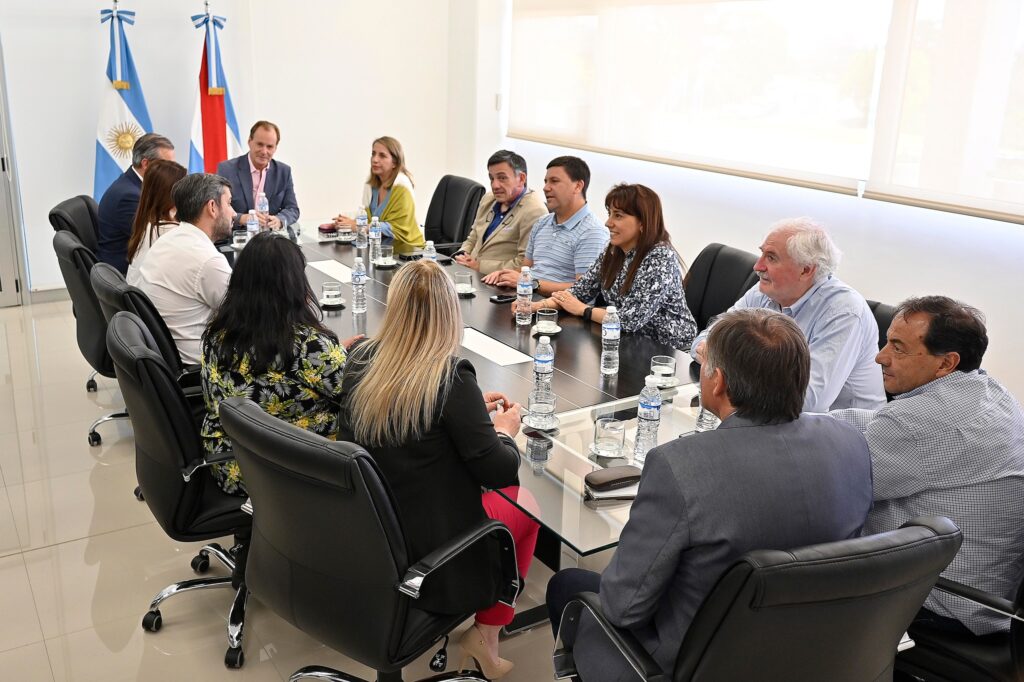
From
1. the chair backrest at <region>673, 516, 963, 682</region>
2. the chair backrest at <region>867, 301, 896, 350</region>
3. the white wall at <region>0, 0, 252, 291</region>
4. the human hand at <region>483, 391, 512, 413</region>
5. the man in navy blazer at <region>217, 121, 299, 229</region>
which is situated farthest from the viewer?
the white wall at <region>0, 0, 252, 291</region>

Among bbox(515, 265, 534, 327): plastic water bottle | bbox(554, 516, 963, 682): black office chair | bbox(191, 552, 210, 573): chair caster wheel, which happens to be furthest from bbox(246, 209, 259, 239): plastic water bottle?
bbox(554, 516, 963, 682): black office chair

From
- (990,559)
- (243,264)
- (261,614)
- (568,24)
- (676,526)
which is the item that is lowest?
(261,614)

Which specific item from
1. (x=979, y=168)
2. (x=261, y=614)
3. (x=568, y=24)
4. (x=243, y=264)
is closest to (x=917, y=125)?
(x=979, y=168)

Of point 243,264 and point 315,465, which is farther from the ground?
point 243,264

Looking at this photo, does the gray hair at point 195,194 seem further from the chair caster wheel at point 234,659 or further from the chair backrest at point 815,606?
the chair backrest at point 815,606

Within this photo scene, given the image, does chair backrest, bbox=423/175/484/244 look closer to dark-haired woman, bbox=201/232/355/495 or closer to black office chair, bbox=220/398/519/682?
dark-haired woman, bbox=201/232/355/495

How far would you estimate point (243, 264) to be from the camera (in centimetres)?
267

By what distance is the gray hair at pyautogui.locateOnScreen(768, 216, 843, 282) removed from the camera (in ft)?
10.1

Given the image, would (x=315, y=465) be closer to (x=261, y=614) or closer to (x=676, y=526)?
(x=676, y=526)

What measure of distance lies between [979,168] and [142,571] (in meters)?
4.37

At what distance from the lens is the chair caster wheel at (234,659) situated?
2771 millimetres

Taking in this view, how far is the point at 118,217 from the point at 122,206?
0.08 meters

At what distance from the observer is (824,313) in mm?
3092

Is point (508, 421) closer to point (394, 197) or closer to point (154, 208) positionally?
point (154, 208)
